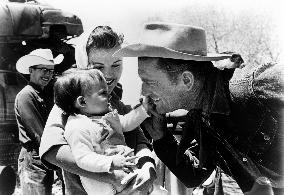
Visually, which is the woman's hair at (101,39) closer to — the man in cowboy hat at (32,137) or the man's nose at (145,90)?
the man's nose at (145,90)

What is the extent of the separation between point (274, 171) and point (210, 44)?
20607 mm

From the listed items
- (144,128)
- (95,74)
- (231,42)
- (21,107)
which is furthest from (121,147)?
(231,42)

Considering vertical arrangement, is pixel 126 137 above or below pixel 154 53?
below

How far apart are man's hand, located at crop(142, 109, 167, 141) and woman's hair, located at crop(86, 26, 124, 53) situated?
50 cm

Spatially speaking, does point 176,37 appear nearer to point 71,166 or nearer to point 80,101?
point 80,101

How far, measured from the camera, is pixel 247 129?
238 cm

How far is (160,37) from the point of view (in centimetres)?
241

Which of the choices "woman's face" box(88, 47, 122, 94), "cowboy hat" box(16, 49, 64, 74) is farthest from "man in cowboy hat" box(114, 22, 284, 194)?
"cowboy hat" box(16, 49, 64, 74)

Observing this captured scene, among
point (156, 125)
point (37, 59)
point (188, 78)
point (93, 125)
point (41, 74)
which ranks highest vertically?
point (188, 78)

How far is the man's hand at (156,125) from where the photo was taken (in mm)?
2621

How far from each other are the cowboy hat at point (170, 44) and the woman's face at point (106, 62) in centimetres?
8

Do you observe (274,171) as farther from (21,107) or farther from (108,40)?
(21,107)

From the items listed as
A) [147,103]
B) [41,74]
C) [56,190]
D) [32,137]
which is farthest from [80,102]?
[56,190]

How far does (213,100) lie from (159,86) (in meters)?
0.33
